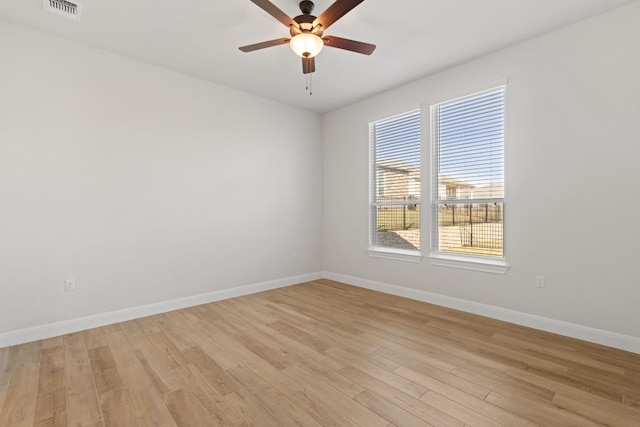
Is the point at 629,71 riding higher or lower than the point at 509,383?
higher

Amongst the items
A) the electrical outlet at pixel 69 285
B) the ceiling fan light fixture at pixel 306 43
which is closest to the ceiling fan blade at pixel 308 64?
the ceiling fan light fixture at pixel 306 43

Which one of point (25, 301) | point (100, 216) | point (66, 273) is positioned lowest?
point (25, 301)

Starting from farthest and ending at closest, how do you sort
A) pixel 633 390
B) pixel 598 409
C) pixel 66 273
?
pixel 66 273 < pixel 633 390 < pixel 598 409

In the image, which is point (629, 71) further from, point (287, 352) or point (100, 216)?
point (100, 216)

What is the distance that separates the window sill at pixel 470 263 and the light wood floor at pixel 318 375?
57 centimetres

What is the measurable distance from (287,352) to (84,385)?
1.49 m

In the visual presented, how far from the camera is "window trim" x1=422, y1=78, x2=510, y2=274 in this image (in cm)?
335

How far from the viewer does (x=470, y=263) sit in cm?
359

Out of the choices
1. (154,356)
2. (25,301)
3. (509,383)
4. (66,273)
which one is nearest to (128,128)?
(66,273)

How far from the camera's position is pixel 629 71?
2.61 metres

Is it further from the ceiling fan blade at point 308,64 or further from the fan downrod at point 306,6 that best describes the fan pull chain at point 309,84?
the fan downrod at point 306,6

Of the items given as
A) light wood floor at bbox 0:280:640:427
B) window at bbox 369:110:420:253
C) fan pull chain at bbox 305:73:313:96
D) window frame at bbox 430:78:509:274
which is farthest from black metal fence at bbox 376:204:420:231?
fan pull chain at bbox 305:73:313:96

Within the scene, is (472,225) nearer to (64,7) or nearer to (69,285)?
(69,285)

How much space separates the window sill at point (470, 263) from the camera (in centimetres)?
336
